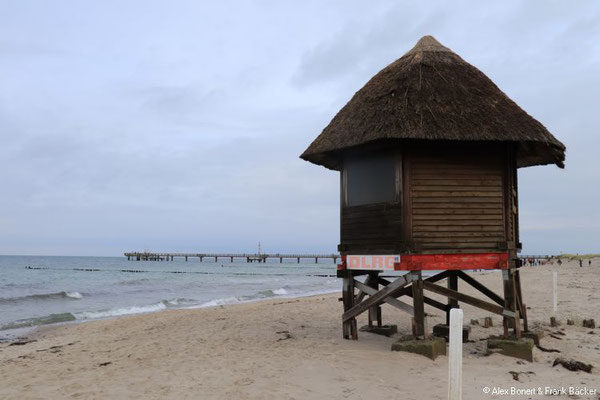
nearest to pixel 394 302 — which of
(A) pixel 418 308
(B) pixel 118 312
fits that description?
(A) pixel 418 308

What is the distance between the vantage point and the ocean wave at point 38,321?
1795cm

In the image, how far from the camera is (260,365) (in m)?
8.91

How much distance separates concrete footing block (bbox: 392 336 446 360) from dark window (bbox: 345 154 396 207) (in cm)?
269

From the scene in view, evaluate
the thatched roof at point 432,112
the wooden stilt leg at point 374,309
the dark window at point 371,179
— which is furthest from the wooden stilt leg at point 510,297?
the wooden stilt leg at point 374,309

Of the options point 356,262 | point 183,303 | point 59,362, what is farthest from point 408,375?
point 183,303

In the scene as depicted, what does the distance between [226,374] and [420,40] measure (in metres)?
8.68

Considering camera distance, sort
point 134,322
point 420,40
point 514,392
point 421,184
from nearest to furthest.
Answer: point 514,392, point 421,184, point 420,40, point 134,322

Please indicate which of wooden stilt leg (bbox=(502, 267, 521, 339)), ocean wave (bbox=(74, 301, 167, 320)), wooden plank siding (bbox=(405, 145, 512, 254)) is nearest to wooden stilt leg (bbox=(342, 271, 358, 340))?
wooden plank siding (bbox=(405, 145, 512, 254))

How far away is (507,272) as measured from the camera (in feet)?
32.4

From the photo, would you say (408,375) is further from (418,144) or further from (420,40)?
(420,40)

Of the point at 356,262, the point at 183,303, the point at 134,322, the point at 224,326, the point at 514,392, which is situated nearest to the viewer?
the point at 514,392

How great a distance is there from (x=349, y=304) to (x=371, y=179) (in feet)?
9.80

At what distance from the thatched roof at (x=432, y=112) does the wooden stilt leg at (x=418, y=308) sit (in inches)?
105

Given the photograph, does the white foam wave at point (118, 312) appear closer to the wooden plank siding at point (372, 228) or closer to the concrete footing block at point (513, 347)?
the wooden plank siding at point (372, 228)
